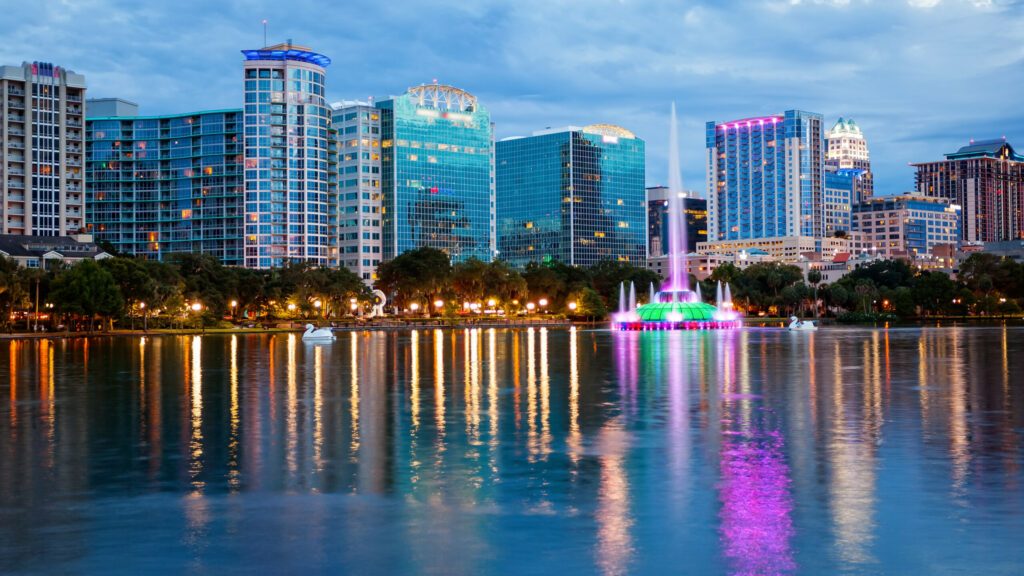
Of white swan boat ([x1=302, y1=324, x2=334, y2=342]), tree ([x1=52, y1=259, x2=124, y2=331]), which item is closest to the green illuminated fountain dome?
white swan boat ([x1=302, y1=324, x2=334, y2=342])

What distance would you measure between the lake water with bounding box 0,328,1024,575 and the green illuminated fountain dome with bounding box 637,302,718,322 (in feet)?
290

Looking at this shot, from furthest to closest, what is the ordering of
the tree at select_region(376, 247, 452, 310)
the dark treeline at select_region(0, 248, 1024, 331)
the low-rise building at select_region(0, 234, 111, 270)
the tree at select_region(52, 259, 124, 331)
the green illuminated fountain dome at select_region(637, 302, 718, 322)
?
1. the tree at select_region(376, 247, 452, 310)
2. the low-rise building at select_region(0, 234, 111, 270)
3. the green illuminated fountain dome at select_region(637, 302, 718, 322)
4. the dark treeline at select_region(0, 248, 1024, 331)
5. the tree at select_region(52, 259, 124, 331)

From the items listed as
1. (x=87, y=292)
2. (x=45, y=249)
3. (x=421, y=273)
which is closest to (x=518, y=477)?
(x=87, y=292)

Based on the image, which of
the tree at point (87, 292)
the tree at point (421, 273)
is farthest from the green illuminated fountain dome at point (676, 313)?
the tree at point (87, 292)

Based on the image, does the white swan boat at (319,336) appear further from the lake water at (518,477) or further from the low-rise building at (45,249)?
the low-rise building at (45,249)

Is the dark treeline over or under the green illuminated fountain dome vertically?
over

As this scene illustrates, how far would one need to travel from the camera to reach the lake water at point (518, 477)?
51.1 feet

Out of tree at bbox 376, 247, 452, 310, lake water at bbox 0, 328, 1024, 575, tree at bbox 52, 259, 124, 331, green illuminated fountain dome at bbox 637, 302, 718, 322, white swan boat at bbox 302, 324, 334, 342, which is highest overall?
tree at bbox 376, 247, 452, 310

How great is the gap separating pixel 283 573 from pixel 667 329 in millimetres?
114841

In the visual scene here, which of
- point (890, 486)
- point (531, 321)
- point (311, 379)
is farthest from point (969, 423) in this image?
point (531, 321)

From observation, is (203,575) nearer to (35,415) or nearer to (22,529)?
(22,529)

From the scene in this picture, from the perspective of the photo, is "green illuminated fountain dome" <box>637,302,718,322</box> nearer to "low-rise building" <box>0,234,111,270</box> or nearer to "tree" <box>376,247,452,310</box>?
"tree" <box>376,247,452,310</box>

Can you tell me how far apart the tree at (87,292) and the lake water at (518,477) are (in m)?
82.9

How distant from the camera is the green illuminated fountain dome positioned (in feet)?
438
